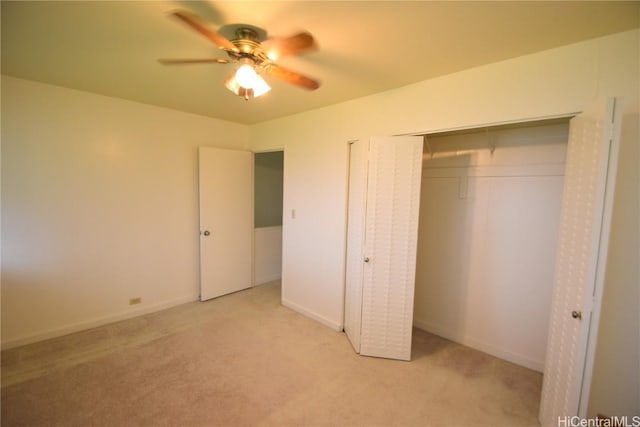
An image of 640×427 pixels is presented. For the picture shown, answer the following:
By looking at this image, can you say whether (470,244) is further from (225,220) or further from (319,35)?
(225,220)

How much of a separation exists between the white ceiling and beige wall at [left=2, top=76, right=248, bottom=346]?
1.35ft

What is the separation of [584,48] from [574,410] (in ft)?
6.61

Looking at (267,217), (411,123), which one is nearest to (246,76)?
(411,123)

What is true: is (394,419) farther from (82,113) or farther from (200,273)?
(82,113)

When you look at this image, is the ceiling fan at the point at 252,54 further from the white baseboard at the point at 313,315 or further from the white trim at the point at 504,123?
the white baseboard at the point at 313,315

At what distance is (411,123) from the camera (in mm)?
2342

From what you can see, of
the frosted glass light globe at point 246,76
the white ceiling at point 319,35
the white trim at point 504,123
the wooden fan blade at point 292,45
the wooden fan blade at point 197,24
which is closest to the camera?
the wooden fan blade at point 197,24

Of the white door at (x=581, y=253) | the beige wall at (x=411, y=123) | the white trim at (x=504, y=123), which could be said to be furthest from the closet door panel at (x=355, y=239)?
the white door at (x=581, y=253)

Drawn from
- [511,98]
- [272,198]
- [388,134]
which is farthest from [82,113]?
[511,98]

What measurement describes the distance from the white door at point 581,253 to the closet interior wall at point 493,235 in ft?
2.40

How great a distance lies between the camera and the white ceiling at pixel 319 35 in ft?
4.52

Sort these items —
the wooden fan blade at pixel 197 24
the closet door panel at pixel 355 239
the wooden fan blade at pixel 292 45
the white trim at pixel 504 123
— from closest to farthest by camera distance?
the wooden fan blade at pixel 197 24 < the wooden fan blade at pixel 292 45 < the white trim at pixel 504 123 < the closet door panel at pixel 355 239

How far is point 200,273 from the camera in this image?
362 cm

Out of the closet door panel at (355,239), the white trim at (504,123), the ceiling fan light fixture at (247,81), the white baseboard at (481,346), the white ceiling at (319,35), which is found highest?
the white ceiling at (319,35)
